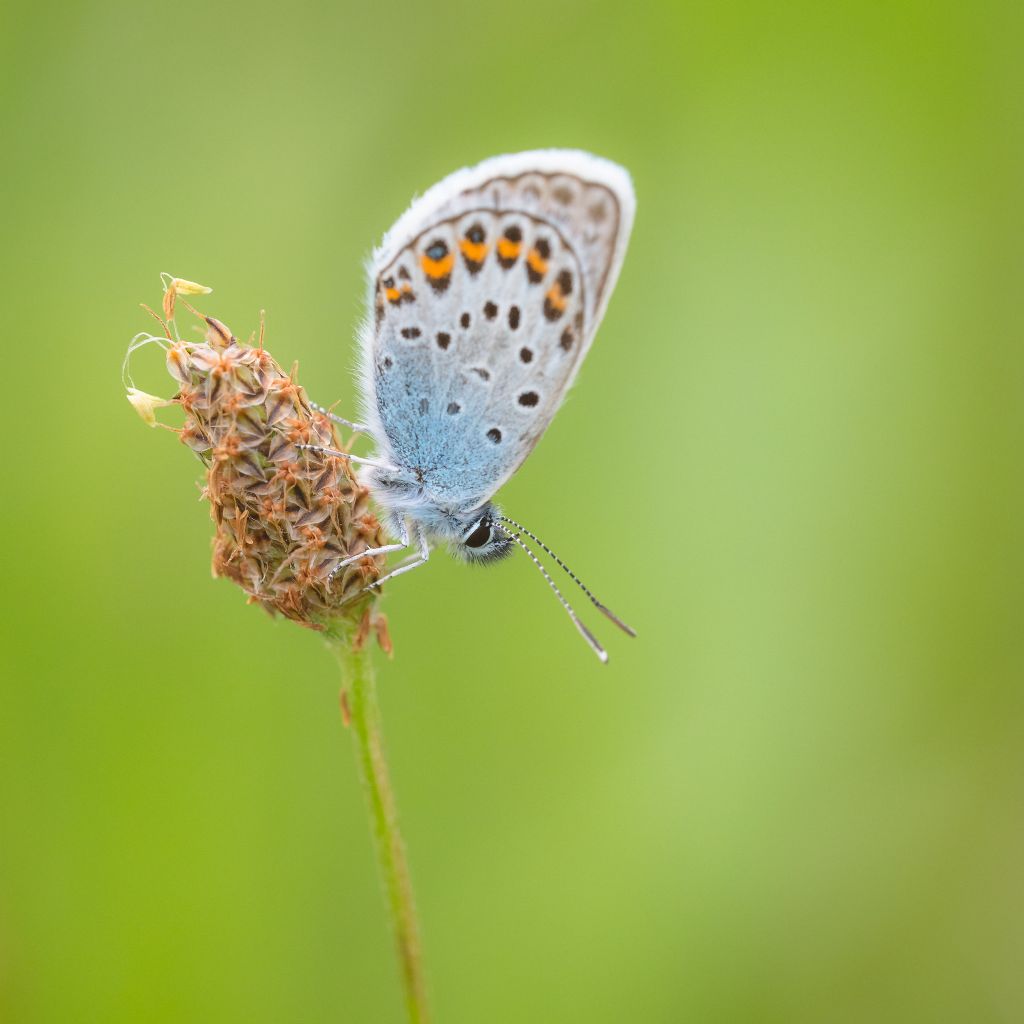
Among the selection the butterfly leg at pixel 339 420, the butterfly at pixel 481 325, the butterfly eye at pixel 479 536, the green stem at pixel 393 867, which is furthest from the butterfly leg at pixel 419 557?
the green stem at pixel 393 867

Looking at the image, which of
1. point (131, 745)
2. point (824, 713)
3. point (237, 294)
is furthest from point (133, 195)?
point (824, 713)

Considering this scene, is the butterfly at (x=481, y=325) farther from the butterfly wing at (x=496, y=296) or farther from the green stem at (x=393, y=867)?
the green stem at (x=393, y=867)

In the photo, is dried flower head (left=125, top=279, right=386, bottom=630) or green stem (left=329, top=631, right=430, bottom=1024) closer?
green stem (left=329, top=631, right=430, bottom=1024)

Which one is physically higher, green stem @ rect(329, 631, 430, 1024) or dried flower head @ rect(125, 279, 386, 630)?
dried flower head @ rect(125, 279, 386, 630)

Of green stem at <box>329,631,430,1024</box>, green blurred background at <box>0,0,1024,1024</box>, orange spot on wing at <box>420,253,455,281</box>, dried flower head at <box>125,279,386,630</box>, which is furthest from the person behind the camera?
green blurred background at <box>0,0,1024,1024</box>

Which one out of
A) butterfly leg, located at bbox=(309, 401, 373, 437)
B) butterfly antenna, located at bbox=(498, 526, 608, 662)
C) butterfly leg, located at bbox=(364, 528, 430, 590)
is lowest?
butterfly leg, located at bbox=(364, 528, 430, 590)

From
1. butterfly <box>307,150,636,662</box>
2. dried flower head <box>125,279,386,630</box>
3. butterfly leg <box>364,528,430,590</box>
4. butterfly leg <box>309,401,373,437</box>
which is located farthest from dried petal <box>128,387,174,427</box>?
butterfly leg <box>364,528,430,590</box>

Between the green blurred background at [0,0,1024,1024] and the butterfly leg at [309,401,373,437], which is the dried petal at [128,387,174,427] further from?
the green blurred background at [0,0,1024,1024]
